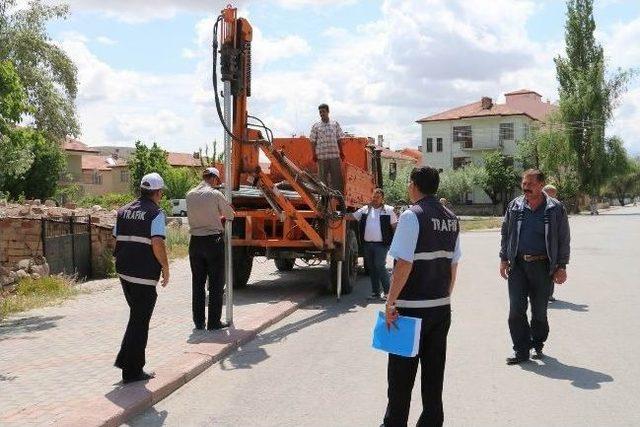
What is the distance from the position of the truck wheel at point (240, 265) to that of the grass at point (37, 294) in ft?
8.61

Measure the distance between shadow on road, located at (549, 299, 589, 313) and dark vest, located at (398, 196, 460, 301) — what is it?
6.39 m

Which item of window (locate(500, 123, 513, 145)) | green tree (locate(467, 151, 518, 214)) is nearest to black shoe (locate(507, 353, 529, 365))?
green tree (locate(467, 151, 518, 214))

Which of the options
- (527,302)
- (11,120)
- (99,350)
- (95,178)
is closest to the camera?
(527,302)

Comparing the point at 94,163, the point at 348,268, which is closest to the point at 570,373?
the point at 348,268

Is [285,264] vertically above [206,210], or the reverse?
[206,210]

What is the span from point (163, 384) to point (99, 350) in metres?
1.74

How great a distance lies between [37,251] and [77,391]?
26.3 feet

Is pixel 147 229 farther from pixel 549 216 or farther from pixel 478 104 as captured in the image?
pixel 478 104

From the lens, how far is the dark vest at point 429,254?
14.7ft

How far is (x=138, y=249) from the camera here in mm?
6160

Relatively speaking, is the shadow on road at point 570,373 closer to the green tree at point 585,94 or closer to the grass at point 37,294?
the grass at point 37,294

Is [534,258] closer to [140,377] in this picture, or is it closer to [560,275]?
[560,275]

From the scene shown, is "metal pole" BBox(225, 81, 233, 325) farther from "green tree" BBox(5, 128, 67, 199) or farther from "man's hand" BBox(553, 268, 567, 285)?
"green tree" BBox(5, 128, 67, 199)

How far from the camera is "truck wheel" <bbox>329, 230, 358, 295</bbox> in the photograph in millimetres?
12172
